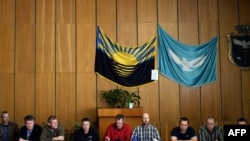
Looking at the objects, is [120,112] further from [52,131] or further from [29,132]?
[29,132]

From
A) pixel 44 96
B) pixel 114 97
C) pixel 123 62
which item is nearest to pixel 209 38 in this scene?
pixel 123 62

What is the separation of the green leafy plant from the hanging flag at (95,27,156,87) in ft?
1.01

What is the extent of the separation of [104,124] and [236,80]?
357cm

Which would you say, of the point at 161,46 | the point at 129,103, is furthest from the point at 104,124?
the point at 161,46

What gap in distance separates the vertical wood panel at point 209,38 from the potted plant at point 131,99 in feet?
Answer: 5.38

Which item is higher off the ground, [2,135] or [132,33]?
[132,33]

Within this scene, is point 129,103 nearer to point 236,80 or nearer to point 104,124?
point 104,124

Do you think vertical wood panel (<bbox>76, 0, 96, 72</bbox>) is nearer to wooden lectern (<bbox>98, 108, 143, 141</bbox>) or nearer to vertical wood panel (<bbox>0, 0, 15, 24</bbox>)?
wooden lectern (<bbox>98, 108, 143, 141</bbox>)

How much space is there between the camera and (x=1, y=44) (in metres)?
8.98

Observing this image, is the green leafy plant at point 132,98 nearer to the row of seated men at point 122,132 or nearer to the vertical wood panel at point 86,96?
the vertical wood panel at point 86,96

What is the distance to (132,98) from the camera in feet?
28.9

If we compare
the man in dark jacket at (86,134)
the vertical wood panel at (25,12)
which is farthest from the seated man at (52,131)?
the vertical wood panel at (25,12)

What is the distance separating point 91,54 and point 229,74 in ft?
11.5

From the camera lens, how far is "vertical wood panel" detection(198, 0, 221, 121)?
9.09 m
